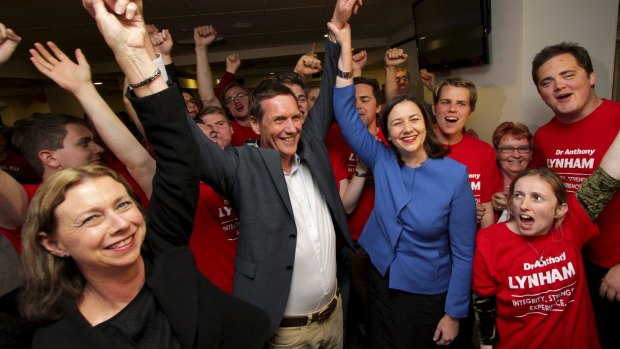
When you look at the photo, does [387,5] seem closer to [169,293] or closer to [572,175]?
[572,175]

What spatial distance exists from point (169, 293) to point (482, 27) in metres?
2.73

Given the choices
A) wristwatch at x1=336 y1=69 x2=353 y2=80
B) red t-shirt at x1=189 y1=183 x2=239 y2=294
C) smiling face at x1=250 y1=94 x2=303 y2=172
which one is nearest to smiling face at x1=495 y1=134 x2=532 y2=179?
wristwatch at x1=336 y1=69 x2=353 y2=80

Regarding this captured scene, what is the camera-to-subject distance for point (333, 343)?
5.10 feet

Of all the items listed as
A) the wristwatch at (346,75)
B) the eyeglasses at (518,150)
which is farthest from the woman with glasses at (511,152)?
the wristwatch at (346,75)

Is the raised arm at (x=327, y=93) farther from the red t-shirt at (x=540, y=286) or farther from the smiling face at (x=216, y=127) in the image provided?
the red t-shirt at (x=540, y=286)

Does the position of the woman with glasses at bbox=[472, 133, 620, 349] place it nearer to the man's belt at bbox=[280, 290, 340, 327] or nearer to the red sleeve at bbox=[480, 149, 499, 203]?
the red sleeve at bbox=[480, 149, 499, 203]

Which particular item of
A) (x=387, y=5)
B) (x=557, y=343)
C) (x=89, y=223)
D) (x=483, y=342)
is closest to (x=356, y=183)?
(x=483, y=342)

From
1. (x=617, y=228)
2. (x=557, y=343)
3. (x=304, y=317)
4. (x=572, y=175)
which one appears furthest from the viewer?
(x=572, y=175)

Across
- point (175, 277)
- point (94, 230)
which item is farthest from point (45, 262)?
point (175, 277)

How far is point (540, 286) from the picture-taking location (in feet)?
4.25

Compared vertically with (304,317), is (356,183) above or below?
above

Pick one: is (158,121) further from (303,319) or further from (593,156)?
(593,156)

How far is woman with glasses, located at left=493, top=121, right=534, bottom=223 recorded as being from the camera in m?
1.89

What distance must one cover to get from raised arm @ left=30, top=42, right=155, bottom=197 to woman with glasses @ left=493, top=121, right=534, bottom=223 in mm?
1772
